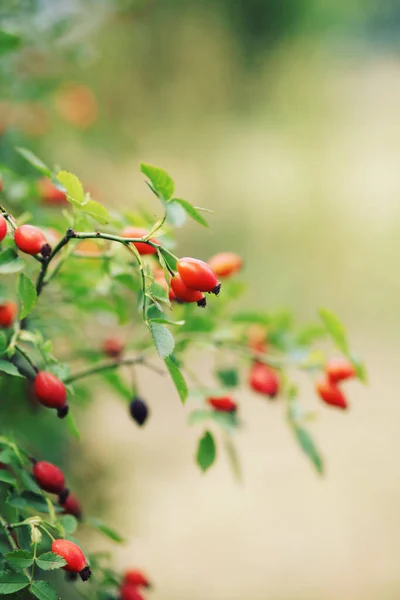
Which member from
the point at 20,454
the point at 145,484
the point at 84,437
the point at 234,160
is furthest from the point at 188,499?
the point at 234,160

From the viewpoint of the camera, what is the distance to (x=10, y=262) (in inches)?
26.5

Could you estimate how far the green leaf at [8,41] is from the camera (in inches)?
37.7

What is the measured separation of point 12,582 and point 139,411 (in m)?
0.34

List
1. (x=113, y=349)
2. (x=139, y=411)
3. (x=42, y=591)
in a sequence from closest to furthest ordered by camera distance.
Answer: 1. (x=42, y=591)
2. (x=139, y=411)
3. (x=113, y=349)

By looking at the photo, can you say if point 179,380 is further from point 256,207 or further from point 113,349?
point 256,207

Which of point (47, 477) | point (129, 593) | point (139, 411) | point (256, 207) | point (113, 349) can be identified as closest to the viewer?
point (47, 477)

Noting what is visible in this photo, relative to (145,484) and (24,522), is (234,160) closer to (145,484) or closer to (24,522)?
(145,484)

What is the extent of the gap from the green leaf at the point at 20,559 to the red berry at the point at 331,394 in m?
0.47

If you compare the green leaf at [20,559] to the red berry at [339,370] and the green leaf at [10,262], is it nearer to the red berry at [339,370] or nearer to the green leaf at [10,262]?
the green leaf at [10,262]

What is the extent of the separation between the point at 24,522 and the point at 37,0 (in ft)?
3.73

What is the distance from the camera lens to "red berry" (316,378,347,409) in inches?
36.1

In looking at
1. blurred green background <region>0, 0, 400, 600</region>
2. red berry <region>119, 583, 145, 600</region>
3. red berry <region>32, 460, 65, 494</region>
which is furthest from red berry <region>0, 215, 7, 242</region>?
blurred green background <region>0, 0, 400, 600</region>

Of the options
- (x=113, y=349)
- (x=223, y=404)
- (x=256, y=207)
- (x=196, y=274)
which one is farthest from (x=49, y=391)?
(x=256, y=207)

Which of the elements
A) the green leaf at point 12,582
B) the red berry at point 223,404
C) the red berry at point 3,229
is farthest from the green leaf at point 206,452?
the red berry at point 3,229
